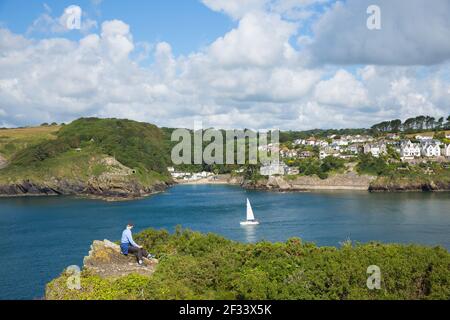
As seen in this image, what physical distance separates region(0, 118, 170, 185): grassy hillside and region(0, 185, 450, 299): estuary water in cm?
1484

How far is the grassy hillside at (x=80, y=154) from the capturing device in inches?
4087

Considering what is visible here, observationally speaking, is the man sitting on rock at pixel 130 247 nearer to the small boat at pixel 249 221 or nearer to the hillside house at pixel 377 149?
the small boat at pixel 249 221

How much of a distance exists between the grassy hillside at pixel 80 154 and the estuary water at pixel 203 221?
1484 centimetres

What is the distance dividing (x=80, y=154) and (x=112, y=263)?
9948 centimetres

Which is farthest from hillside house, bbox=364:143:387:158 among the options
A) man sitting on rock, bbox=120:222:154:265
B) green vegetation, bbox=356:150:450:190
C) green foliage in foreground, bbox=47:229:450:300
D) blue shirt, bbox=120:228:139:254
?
blue shirt, bbox=120:228:139:254

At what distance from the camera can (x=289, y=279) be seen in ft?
47.3

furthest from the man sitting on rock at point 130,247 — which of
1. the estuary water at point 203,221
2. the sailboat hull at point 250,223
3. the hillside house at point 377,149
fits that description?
the hillside house at point 377,149

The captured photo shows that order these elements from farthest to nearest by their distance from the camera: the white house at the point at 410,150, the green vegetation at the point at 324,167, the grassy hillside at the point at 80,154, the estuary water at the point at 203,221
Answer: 1. the white house at the point at 410,150
2. the grassy hillside at the point at 80,154
3. the green vegetation at the point at 324,167
4. the estuary water at the point at 203,221

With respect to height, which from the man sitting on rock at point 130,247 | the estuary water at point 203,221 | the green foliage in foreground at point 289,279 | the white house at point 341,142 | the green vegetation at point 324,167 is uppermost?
the white house at point 341,142

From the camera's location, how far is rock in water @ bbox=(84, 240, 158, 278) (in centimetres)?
1568

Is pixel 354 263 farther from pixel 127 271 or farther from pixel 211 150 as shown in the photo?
pixel 211 150

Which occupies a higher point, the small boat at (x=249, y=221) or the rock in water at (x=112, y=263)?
the rock in water at (x=112, y=263)

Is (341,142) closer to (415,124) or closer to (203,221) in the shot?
(415,124)

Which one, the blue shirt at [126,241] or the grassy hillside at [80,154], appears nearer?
the blue shirt at [126,241]
